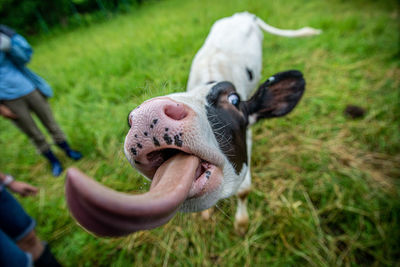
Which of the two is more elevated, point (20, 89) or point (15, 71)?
point (15, 71)

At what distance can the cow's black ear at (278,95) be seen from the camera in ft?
5.36

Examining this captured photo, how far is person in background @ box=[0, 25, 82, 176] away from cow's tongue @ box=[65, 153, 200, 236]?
8.28ft

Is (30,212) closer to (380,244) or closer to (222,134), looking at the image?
(222,134)

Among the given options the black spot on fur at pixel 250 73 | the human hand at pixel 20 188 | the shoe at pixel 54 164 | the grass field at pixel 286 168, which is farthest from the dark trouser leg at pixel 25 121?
the black spot on fur at pixel 250 73

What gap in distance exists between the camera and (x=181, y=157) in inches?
32.5

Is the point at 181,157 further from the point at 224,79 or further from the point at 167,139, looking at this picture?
the point at 224,79

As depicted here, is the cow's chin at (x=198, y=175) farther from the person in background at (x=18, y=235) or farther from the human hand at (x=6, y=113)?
the human hand at (x=6, y=113)

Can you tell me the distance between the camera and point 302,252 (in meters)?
1.66

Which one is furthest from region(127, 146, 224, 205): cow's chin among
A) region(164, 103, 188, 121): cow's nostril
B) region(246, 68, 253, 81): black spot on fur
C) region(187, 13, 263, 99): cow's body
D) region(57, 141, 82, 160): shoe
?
region(57, 141, 82, 160): shoe

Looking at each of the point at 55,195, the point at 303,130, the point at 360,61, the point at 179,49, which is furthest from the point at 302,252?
the point at 179,49

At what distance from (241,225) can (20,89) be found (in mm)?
2824

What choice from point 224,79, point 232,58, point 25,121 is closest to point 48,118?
point 25,121

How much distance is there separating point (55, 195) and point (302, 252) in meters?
2.86

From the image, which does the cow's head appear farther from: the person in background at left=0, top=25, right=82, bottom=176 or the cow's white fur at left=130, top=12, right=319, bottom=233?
the person in background at left=0, top=25, right=82, bottom=176
